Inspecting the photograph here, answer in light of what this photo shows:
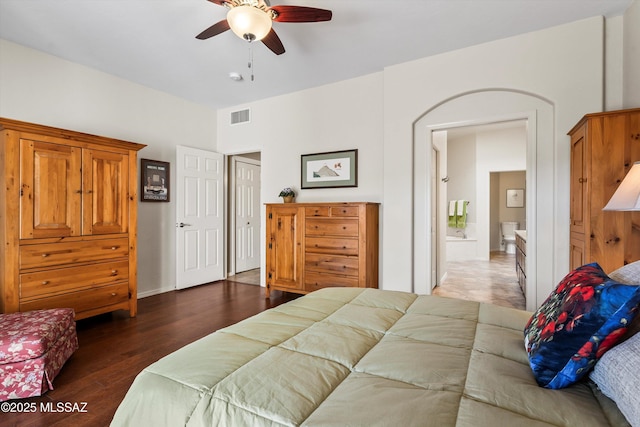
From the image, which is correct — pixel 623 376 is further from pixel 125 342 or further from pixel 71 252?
pixel 71 252

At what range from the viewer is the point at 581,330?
2.79 ft

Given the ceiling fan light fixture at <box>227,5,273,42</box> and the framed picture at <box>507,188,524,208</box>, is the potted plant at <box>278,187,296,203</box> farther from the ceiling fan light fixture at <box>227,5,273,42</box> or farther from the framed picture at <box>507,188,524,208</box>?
the framed picture at <box>507,188,524,208</box>

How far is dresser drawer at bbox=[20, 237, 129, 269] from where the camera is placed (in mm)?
2568

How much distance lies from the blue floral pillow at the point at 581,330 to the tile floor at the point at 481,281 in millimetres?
3155

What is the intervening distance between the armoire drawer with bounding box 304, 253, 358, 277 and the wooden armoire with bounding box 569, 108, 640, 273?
203 cm

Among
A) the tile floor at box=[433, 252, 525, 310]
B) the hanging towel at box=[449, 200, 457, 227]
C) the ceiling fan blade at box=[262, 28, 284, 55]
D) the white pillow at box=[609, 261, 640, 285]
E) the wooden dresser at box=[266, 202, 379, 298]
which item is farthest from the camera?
the hanging towel at box=[449, 200, 457, 227]

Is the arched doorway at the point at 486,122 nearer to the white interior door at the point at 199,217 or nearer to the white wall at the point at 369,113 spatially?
the white wall at the point at 369,113

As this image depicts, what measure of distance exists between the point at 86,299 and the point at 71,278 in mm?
254

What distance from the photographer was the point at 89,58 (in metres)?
3.32

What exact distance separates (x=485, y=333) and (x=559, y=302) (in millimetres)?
311

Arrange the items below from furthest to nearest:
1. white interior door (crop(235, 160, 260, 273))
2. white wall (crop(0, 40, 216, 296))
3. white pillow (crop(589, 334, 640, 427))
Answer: white interior door (crop(235, 160, 260, 273))
white wall (crop(0, 40, 216, 296))
white pillow (crop(589, 334, 640, 427))

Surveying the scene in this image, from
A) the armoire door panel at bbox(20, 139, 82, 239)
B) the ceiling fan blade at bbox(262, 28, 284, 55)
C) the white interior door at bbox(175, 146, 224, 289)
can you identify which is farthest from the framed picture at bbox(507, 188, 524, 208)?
the armoire door panel at bbox(20, 139, 82, 239)

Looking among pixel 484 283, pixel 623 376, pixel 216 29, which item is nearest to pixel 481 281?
pixel 484 283

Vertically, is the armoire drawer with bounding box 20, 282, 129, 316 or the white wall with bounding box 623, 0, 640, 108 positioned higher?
the white wall with bounding box 623, 0, 640, 108
